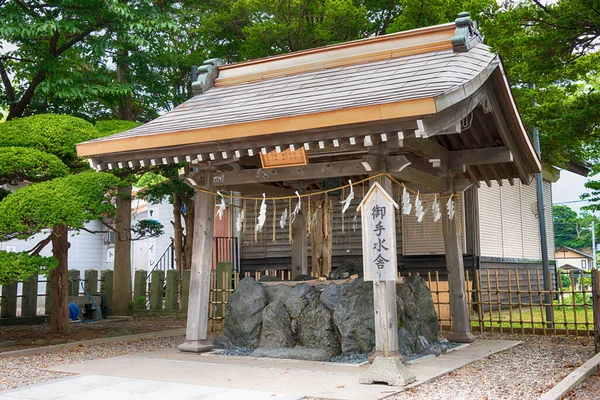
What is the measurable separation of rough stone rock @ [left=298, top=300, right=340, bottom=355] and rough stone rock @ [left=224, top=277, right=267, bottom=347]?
2.69ft

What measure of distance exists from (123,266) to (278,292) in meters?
7.69

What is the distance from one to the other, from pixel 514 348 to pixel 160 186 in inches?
455

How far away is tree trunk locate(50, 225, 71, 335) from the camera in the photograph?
459 inches

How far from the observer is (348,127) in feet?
24.5

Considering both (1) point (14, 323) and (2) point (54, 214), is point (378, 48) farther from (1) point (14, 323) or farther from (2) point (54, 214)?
(1) point (14, 323)

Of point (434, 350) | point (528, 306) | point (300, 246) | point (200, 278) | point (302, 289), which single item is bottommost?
point (434, 350)

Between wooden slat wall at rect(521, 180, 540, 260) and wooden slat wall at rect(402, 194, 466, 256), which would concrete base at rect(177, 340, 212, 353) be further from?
wooden slat wall at rect(521, 180, 540, 260)

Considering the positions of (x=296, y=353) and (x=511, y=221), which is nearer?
(x=296, y=353)

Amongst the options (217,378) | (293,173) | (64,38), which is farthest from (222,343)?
(64,38)

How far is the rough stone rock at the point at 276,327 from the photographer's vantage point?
31.0 feet

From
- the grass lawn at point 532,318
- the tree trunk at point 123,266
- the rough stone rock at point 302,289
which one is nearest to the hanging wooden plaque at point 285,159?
the rough stone rock at point 302,289

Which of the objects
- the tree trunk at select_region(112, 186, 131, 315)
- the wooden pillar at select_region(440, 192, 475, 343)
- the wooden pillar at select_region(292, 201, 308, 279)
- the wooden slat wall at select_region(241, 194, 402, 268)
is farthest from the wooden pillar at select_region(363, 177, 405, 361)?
the tree trunk at select_region(112, 186, 131, 315)

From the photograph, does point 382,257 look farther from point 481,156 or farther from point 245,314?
point 481,156

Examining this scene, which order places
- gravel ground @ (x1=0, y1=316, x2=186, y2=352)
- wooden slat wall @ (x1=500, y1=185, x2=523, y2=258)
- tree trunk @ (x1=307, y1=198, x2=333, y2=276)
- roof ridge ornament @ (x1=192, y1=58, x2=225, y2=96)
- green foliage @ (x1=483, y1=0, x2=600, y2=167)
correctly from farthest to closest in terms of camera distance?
wooden slat wall @ (x1=500, y1=185, x2=523, y2=258) < tree trunk @ (x1=307, y1=198, x2=333, y2=276) < gravel ground @ (x1=0, y1=316, x2=186, y2=352) < roof ridge ornament @ (x1=192, y1=58, x2=225, y2=96) < green foliage @ (x1=483, y1=0, x2=600, y2=167)
